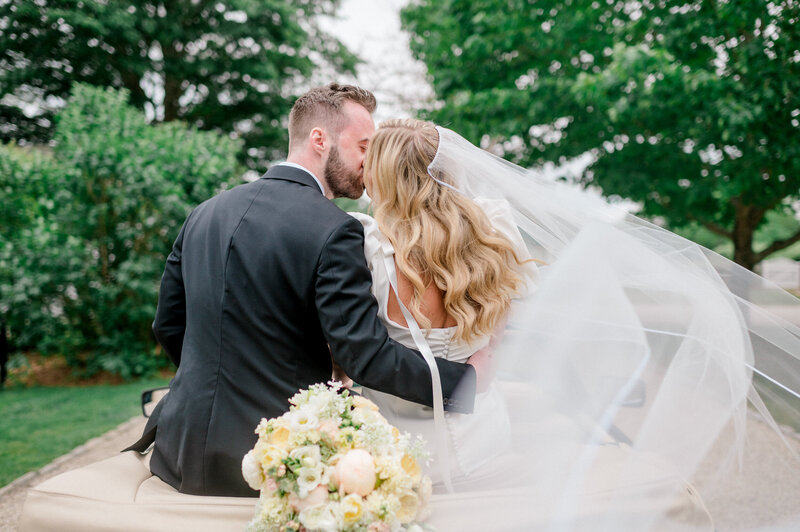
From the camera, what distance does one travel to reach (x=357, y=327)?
6.28 feet

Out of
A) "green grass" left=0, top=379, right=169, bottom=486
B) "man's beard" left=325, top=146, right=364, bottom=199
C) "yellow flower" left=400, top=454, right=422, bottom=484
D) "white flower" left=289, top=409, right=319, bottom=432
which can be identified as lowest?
"green grass" left=0, top=379, right=169, bottom=486

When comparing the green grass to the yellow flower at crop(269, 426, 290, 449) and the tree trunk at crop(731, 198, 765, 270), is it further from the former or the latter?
the tree trunk at crop(731, 198, 765, 270)

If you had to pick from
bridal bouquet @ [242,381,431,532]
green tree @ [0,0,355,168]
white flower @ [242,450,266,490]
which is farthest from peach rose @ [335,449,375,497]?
green tree @ [0,0,355,168]

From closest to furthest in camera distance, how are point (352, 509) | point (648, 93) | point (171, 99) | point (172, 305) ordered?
point (352, 509)
point (172, 305)
point (648, 93)
point (171, 99)

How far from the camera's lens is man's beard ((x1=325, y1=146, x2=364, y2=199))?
2.57 metres

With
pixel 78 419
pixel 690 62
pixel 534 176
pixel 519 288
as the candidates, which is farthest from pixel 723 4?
pixel 78 419

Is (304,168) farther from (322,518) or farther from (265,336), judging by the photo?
(322,518)

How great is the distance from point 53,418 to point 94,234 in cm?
306

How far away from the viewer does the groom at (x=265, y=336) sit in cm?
195

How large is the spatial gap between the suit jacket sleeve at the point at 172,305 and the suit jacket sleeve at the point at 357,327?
90 centimetres

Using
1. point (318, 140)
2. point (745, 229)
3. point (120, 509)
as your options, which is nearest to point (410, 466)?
point (120, 509)

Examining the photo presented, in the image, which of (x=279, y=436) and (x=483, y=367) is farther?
(x=483, y=367)

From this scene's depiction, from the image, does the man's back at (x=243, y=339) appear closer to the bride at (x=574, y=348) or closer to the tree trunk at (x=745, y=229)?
the bride at (x=574, y=348)

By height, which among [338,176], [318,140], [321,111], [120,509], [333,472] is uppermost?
[321,111]
